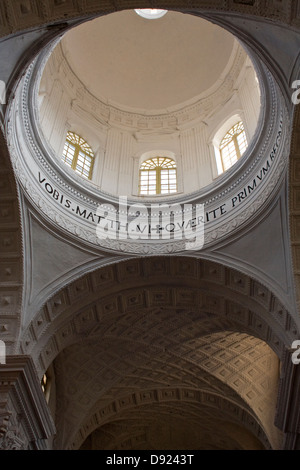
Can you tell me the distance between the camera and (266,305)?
1255cm

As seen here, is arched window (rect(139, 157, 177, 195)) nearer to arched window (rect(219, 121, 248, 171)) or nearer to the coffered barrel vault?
the coffered barrel vault

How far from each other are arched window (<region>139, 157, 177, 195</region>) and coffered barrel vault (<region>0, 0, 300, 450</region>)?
25 centimetres

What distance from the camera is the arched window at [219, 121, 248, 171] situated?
1594 cm

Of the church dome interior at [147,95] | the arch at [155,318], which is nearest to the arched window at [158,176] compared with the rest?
the church dome interior at [147,95]

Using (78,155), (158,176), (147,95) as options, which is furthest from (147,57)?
(78,155)

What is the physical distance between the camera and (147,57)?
1930 cm

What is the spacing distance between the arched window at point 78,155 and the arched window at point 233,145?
13.9ft

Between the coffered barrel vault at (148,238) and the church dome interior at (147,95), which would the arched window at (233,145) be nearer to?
the church dome interior at (147,95)

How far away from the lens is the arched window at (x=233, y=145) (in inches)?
628

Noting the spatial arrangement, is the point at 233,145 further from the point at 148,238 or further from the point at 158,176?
the point at 148,238

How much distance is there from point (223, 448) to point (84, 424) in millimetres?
6317

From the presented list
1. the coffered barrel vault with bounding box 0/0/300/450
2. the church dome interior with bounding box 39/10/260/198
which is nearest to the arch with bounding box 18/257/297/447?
the coffered barrel vault with bounding box 0/0/300/450

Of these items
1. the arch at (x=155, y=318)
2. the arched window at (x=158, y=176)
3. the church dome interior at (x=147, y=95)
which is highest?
the church dome interior at (x=147, y=95)

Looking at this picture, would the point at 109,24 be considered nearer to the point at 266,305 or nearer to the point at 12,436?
the point at 266,305
